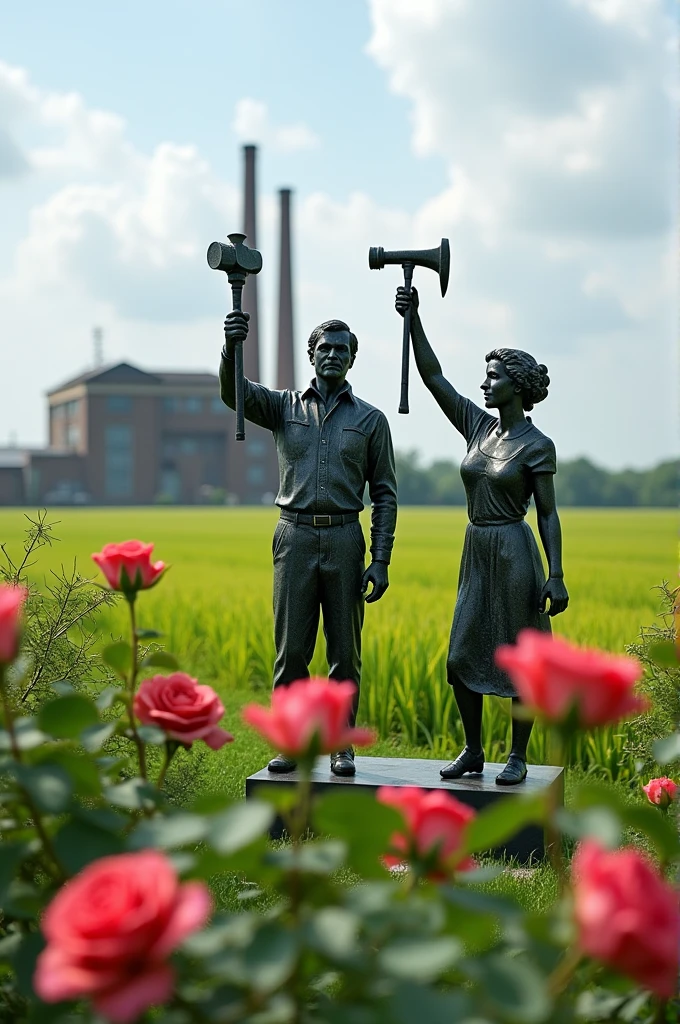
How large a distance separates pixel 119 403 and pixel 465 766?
167 feet

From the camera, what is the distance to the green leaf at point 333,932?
127 cm

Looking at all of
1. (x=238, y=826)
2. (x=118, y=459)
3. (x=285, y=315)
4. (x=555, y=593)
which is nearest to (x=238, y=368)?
(x=555, y=593)

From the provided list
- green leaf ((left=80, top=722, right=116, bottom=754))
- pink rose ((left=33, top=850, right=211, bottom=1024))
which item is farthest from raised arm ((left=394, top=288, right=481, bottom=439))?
pink rose ((left=33, top=850, right=211, bottom=1024))

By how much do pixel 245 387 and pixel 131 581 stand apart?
3.09 metres

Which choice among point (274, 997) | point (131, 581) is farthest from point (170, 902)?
point (131, 581)

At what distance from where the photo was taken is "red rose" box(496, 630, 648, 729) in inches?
52.1

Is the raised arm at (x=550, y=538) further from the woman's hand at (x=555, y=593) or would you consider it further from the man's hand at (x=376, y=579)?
the man's hand at (x=376, y=579)

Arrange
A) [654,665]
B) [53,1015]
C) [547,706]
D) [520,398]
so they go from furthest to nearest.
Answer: [654,665] → [520,398] → [53,1015] → [547,706]

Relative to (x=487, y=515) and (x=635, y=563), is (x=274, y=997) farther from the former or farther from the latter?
(x=635, y=563)

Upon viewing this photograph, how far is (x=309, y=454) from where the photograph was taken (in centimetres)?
502

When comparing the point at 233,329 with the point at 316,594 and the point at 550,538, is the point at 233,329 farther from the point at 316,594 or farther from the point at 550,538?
the point at 550,538

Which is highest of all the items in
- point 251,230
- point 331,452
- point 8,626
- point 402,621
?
point 251,230

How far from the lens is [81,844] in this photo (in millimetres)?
1585

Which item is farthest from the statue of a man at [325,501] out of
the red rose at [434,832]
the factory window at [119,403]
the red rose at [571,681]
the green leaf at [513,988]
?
the factory window at [119,403]
